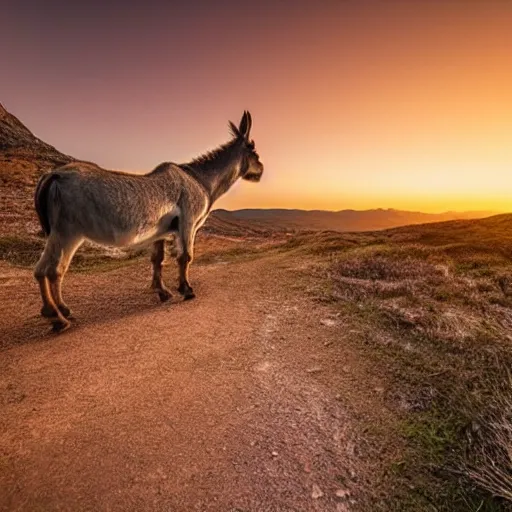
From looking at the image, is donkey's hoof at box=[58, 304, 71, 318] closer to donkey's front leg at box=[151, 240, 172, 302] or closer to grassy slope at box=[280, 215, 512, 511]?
donkey's front leg at box=[151, 240, 172, 302]

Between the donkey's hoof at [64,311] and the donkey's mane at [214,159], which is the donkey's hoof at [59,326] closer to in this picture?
the donkey's hoof at [64,311]

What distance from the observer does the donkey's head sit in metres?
12.4

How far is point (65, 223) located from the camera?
7.45 m

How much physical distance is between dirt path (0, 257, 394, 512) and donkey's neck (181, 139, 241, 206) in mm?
4757


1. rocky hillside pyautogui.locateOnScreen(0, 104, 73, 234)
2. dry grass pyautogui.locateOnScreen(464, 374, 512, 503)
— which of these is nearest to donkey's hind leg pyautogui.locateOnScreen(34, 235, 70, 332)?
dry grass pyautogui.locateOnScreen(464, 374, 512, 503)

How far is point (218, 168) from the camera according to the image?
11.8 meters

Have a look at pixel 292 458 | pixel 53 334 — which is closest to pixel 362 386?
pixel 292 458

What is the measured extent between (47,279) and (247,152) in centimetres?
809

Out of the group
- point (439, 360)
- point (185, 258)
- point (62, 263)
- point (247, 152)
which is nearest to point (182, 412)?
point (439, 360)

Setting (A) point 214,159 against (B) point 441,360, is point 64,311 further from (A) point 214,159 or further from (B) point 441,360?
(B) point 441,360

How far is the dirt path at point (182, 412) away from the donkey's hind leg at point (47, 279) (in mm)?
392

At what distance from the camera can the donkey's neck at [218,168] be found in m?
11.4

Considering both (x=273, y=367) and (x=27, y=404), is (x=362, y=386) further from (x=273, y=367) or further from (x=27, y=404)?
(x=27, y=404)

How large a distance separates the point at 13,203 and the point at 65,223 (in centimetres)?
2366
